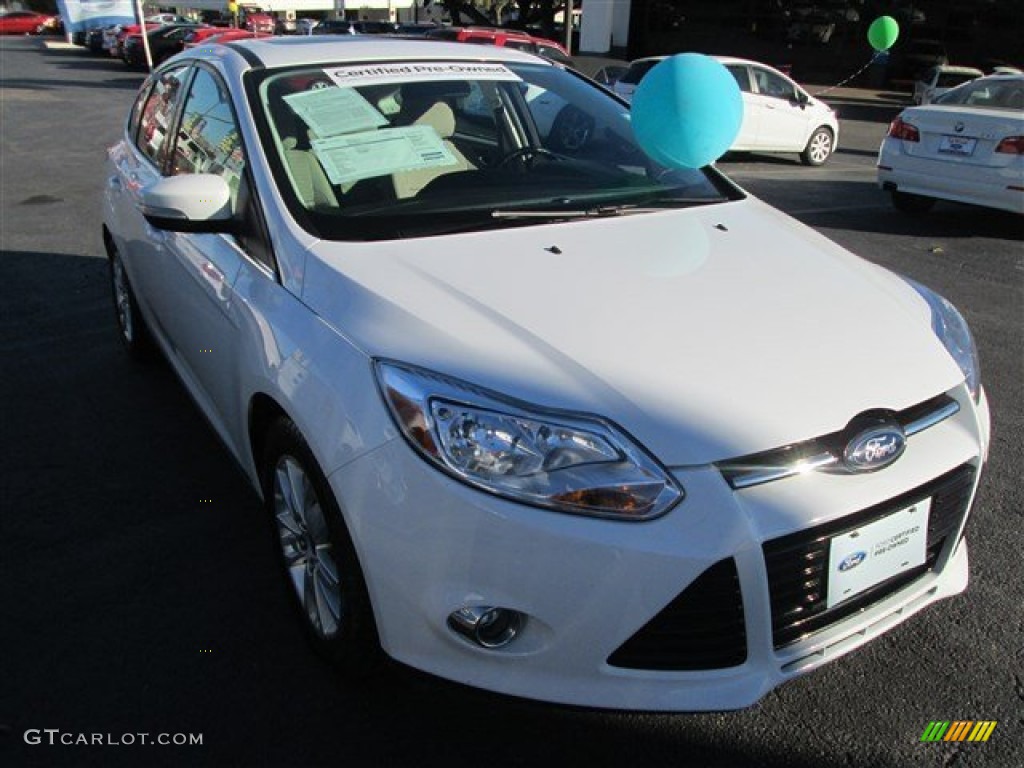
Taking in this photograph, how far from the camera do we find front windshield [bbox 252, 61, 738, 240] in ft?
8.52

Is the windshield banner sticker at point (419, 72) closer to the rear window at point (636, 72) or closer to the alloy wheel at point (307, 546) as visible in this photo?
the alloy wheel at point (307, 546)

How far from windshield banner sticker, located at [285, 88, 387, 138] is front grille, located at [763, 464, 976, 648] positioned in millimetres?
1902

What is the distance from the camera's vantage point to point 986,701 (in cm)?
232

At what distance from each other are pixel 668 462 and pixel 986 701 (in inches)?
52.6

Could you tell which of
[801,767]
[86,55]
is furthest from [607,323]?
[86,55]

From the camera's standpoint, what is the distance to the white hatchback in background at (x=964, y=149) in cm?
741

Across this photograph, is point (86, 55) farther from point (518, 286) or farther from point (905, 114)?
point (518, 286)

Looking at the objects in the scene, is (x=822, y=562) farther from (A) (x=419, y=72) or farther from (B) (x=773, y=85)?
(B) (x=773, y=85)

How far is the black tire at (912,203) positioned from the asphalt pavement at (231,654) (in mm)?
4770

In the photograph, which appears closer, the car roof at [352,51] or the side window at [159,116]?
the car roof at [352,51]

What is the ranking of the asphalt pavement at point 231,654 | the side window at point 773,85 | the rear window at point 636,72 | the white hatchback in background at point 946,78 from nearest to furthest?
the asphalt pavement at point 231,654
the side window at point 773,85
the rear window at point 636,72
the white hatchback in background at point 946,78

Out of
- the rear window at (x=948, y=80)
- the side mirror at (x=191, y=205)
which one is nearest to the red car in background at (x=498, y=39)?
the rear window at (x=948, y=80)

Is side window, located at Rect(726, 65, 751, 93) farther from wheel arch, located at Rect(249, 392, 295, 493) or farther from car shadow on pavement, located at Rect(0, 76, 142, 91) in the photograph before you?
car shadow on pavement, located at Rect(0, 76, 142, 91)

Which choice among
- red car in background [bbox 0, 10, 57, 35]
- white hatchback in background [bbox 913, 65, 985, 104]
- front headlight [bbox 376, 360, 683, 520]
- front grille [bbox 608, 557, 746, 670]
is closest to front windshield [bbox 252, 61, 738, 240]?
front headlight [bbox 376, 360, 683, 520]
